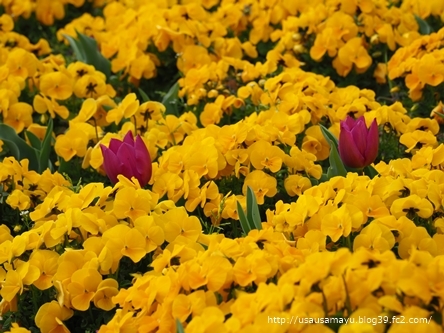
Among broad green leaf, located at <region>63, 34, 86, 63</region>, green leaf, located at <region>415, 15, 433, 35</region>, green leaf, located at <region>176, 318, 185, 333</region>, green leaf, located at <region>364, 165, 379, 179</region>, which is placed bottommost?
broad green leaf, located at <region>63, 34, 86, 63</region>

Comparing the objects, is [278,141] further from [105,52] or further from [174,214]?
[105,52]

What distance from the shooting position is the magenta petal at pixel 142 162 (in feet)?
8.42

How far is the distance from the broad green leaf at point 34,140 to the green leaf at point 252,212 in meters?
1.14

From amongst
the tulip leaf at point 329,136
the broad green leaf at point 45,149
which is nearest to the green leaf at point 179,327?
the tulip leaf at point 329,136

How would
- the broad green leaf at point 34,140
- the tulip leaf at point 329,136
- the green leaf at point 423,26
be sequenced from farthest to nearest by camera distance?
1. the green leaf at point 423,26
2. the broad green leaf at point 34,140
3. the tulip leaf at point 329,136

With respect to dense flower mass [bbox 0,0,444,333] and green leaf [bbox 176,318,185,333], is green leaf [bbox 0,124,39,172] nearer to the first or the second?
dense flower mass [bbox 0,0,444,333]

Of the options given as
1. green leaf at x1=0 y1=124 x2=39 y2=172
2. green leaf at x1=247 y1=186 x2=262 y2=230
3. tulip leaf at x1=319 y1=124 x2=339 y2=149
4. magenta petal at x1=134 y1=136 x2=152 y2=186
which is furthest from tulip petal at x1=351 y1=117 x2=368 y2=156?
green leaf at x1=0 y1=124 x2=39 y2=172

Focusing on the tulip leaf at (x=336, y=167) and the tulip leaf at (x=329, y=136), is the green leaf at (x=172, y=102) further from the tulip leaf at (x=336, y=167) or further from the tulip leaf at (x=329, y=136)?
the tulip leaf at (x=336, y=167)

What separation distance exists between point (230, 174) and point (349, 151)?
41cm

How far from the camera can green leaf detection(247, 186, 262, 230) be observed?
7.57 ft

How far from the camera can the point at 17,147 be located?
3.10 meters

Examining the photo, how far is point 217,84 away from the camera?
3.45 m

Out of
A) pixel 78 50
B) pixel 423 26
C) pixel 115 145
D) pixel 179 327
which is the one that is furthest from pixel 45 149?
pixel 423 26

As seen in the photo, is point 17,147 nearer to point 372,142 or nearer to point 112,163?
point 112,163
